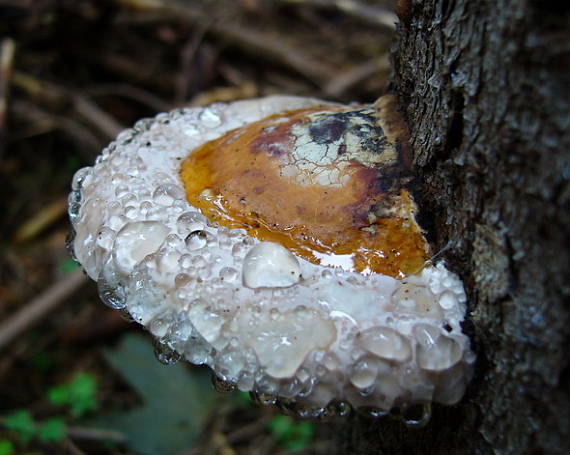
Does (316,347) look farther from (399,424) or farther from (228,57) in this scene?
(228,57)

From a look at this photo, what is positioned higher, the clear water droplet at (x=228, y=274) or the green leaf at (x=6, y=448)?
the clear water droplet at (x=228, y=274)

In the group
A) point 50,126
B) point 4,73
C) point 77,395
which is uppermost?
point 4,73

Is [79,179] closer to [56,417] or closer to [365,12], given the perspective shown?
[56,417]

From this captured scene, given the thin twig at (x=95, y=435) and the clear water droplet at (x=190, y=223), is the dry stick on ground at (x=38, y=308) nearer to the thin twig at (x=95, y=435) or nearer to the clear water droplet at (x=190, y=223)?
the thin twig at (x=95, y=435)

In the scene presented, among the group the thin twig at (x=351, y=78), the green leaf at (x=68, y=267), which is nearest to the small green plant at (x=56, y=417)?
the green leaf at (x=68, y=267)

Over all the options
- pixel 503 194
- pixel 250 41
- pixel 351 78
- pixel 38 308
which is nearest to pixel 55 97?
pixel 250 41

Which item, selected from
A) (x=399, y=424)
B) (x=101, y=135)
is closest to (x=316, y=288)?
(x=399, y=424)

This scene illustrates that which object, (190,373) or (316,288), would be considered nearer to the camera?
(316,288)
